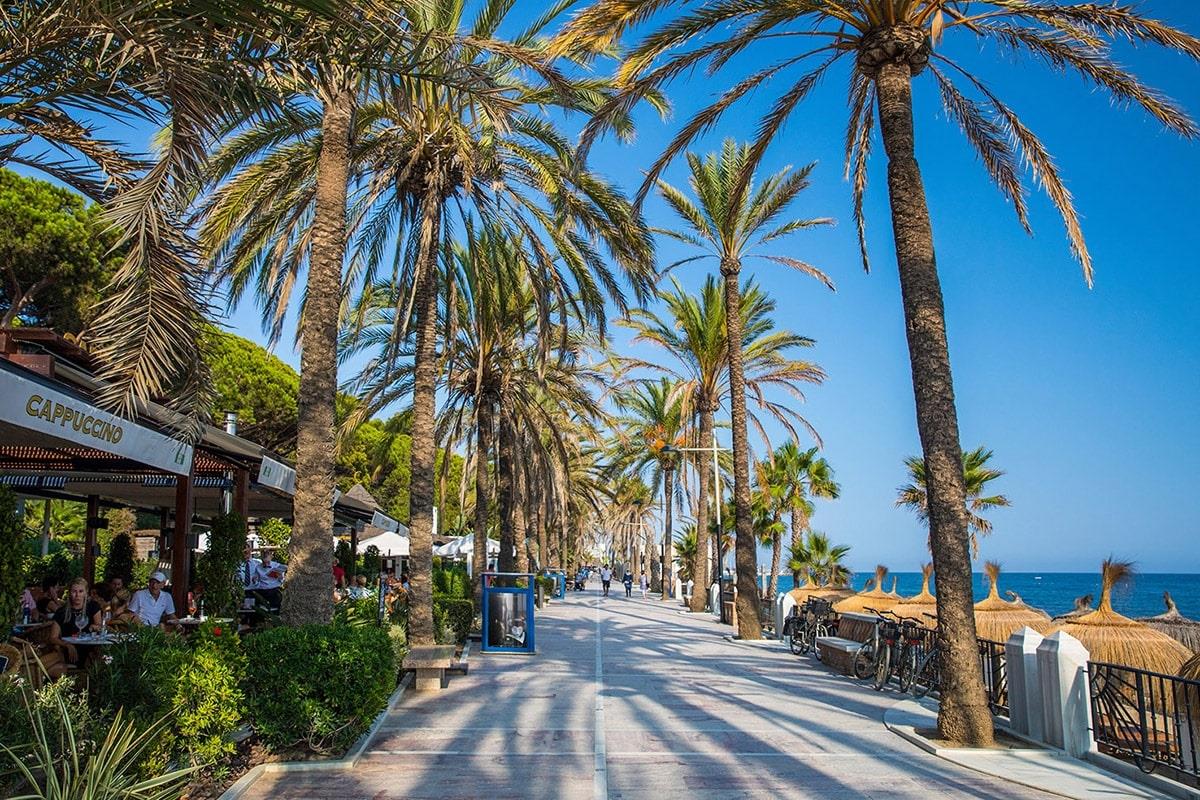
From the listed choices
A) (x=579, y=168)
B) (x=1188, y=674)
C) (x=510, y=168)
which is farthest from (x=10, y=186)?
(x=1188, y=674)

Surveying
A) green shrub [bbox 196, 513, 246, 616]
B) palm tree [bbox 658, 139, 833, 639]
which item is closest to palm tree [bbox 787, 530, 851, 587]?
palm tree [bbox 658, 139, 833, 639]

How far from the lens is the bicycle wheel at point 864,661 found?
14156 mm

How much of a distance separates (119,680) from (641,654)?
1167 cm

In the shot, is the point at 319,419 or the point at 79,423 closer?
the point at 79,423

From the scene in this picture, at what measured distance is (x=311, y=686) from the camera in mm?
7676

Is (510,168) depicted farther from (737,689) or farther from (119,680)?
(119,680)

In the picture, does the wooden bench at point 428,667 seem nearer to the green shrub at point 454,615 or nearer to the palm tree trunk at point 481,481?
the green shrub at point 454,615

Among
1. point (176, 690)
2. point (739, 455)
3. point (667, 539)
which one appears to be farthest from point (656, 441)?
point (176, 690)

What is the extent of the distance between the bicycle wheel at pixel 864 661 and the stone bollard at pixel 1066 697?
5.11 metres

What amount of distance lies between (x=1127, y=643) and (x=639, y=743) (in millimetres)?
5830

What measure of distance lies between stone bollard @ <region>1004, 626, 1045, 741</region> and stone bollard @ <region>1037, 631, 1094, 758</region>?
16cm

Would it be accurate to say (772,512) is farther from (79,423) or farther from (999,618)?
(79,423)

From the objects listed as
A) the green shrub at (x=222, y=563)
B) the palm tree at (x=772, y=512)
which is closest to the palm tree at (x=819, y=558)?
the palm tree at (x=772, y=512)

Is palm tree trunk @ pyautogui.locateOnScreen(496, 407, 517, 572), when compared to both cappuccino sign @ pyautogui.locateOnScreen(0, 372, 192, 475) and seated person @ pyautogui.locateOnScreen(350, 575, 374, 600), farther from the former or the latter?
cappuccino sign @ pyautogui.locateOnScreen(0, 372, 192, 475)
